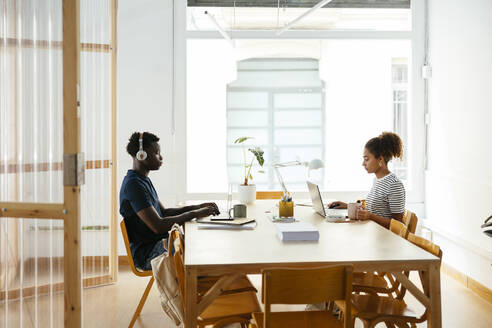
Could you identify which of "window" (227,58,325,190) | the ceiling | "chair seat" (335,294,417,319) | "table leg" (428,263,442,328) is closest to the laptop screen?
"chair seat" (335,294,417,319)

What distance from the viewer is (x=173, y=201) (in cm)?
A: 536

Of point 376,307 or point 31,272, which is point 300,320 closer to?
point 376,307

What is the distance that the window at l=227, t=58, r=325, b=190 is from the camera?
311 inches

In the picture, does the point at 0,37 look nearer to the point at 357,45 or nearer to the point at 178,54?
the point at 178,54

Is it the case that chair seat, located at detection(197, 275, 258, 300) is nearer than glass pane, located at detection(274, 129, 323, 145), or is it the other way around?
chair seat, located at detection(197, 275, 258, 300)

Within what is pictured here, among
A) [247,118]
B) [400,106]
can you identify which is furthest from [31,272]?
[247,118]

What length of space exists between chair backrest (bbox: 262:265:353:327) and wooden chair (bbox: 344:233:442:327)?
442 millimetres

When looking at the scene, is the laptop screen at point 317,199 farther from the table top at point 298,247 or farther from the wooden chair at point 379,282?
the wooden chair at point 379,282

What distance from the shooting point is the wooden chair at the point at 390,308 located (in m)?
2.45

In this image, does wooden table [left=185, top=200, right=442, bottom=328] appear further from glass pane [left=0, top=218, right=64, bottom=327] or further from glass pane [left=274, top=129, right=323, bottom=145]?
glass pane [left=274, top=129, right=323, bottom=145]

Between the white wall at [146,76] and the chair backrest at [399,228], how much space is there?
2.77 m

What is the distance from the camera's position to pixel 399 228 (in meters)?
3.05

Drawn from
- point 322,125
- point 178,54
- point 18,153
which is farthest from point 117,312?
point 322,125

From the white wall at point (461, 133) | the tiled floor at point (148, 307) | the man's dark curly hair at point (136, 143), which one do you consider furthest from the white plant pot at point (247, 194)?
the white wall at point (461, 133)
